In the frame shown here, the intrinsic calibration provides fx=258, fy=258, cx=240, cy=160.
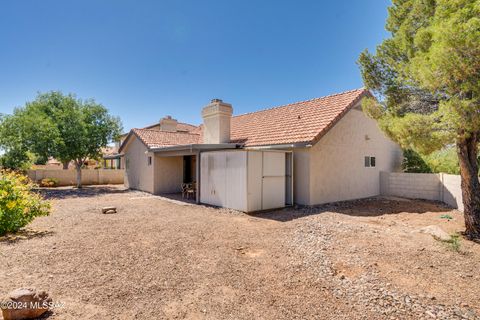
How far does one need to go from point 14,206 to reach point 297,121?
11846 millimetres

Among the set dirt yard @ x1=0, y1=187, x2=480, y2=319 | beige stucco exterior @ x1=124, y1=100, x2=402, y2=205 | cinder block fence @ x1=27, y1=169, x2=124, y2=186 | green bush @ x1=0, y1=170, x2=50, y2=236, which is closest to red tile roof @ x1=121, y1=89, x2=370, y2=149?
beige stucco exterior @ x1=124, y1=100, x2=402, y2=205

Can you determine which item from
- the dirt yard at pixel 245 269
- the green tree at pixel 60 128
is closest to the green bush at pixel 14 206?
the dirt yard at pixel 245 269

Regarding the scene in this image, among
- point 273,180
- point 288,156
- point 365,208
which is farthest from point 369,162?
point 273,180

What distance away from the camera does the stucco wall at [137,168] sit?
18.8 meters

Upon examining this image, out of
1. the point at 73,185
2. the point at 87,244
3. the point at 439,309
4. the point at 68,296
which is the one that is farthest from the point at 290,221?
the point at 73,185

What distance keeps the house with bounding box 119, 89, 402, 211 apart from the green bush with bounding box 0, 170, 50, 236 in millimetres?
6528

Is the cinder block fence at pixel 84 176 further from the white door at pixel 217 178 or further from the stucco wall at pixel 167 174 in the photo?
the white door at pixel 217 178

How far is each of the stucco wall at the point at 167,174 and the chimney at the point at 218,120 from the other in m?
4.52

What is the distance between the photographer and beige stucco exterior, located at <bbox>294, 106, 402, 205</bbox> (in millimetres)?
12055

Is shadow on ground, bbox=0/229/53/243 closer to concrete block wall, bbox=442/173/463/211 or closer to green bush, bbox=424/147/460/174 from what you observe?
concrete block wall, bbox=442/173/463/211

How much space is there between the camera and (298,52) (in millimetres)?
16500

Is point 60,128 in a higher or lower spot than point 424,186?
higher

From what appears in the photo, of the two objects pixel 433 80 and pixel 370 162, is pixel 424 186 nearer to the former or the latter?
pixel 370 162

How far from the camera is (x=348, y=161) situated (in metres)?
13.8
